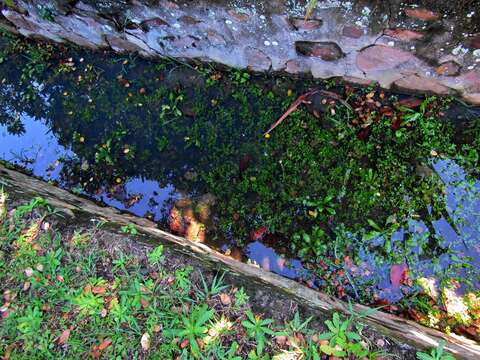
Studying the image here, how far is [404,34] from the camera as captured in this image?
234 centimetres

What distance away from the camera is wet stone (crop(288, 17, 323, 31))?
249cm

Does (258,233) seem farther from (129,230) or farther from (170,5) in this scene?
(170,5)

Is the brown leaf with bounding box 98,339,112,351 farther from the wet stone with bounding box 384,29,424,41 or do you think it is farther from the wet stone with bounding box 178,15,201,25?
the wet stone with bounding box 384,29,424,41

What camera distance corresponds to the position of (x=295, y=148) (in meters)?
3.03

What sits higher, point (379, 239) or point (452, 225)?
point (452, 225)

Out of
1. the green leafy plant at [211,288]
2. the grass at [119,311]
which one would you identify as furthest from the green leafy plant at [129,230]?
the green leafy plant at [211,288]

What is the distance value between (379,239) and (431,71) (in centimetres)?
132

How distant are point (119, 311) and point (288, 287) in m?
1.09

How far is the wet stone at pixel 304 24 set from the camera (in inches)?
98.2

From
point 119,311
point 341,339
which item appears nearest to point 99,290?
point 119,311

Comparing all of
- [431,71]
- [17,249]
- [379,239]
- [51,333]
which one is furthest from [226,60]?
[51,333]

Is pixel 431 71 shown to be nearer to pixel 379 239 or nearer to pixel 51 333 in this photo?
pixel 379 239

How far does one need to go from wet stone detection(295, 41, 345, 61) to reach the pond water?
1.26ft

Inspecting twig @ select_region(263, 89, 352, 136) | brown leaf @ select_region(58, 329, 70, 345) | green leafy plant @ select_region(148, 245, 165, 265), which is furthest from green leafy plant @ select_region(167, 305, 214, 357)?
twig @ select_region(263, 89, 352, 136)
